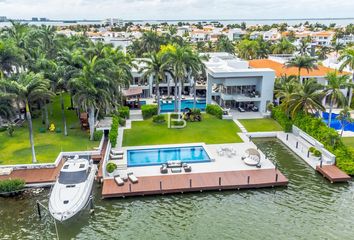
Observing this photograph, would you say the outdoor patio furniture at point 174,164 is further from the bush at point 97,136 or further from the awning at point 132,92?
the awning at point 132,92

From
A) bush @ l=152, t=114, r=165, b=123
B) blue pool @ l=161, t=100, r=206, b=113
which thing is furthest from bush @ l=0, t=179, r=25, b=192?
blue pool @ l=161, t=100, r=206, b=113

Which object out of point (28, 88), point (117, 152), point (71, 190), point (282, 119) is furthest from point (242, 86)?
point (71, 190)

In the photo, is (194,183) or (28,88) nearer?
(194,183)

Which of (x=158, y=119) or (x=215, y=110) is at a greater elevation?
(x=215, y=110)

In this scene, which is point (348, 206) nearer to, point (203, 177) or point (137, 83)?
point (203, 177)

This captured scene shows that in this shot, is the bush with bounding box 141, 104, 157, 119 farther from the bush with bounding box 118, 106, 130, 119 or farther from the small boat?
the small boat

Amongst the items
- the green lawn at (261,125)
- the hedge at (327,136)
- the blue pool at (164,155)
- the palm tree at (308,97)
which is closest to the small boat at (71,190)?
the blue pool at (164,155)

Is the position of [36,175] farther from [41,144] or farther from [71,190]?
[41,144]
